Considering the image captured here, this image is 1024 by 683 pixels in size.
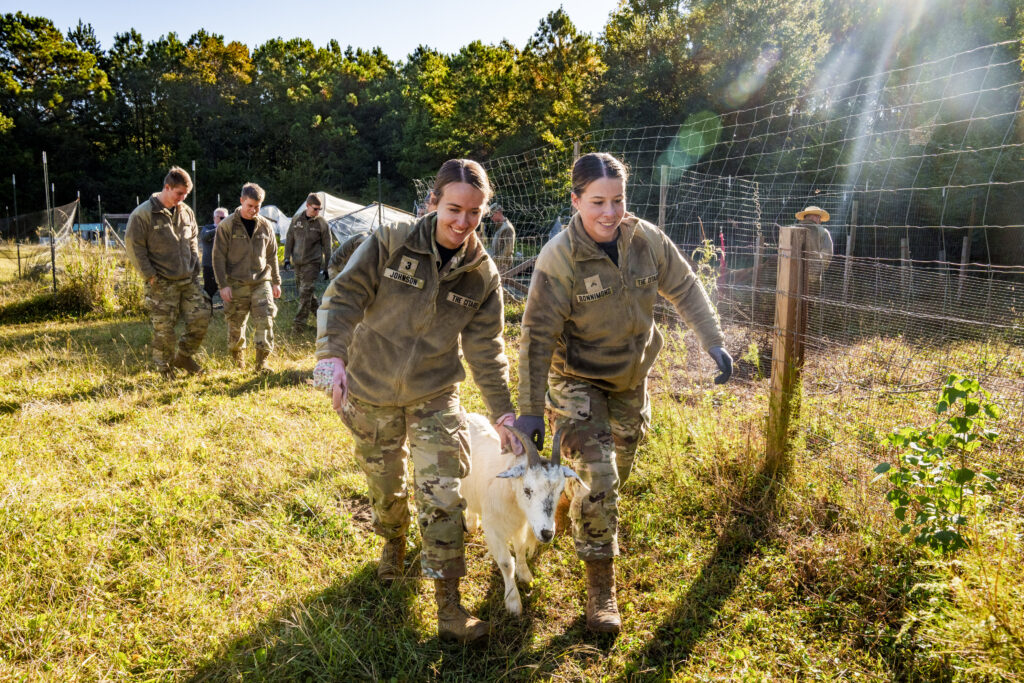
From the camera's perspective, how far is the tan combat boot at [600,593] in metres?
3.05

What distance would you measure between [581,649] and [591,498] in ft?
2.25

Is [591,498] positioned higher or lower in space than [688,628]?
higher

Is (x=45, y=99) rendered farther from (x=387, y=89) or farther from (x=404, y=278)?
(x=404, y=278)

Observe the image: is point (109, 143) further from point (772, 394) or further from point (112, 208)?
point (772, 394)

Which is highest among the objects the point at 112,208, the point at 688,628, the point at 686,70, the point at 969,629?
the point at 686,70

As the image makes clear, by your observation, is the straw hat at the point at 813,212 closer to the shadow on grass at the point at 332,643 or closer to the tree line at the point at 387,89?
the shadow on grass at the point at 332,643

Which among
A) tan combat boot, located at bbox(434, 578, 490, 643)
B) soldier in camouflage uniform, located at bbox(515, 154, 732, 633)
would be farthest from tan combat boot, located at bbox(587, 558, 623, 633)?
tan combat boot, located at bbox(434, 578, 490, 643)

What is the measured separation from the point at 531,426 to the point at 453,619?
0.97m

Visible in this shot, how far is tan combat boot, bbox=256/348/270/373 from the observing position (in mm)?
7898

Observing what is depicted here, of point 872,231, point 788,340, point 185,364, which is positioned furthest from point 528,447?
point 872,231

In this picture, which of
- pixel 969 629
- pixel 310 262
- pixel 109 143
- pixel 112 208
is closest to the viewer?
pixel 969 629

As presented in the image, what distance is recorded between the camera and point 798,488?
392 centimetres

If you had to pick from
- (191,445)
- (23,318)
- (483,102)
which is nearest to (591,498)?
(191,445)

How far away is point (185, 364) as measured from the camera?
25.6ft
